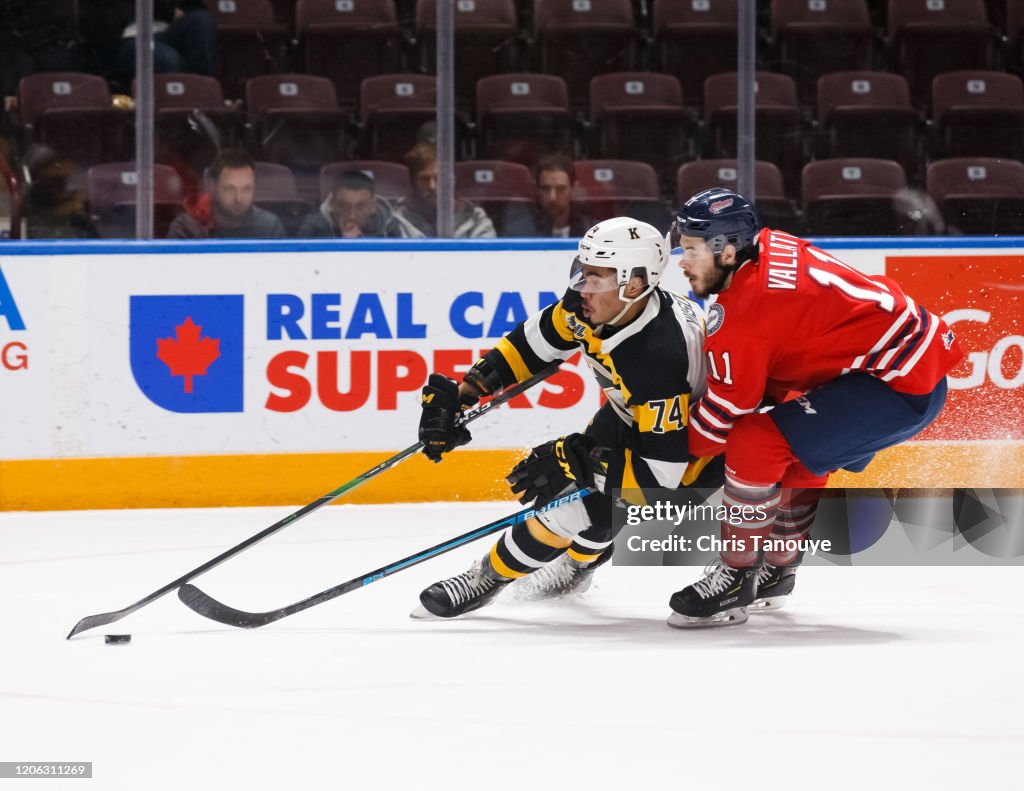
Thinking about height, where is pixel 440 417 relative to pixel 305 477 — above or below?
above

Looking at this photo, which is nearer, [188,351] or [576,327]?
[576,327]

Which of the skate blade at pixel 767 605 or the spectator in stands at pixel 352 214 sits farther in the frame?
the spectator in stands at pixel 352 214

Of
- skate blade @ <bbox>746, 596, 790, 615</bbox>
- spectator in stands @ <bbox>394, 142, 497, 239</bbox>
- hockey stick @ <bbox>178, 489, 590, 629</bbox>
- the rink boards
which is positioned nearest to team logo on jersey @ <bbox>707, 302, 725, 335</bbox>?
hockey stick @ <bbox>178, 489, 590, 629</bbox>

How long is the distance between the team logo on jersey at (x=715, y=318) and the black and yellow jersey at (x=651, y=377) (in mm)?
134

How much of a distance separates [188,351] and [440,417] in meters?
1.83

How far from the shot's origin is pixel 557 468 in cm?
359

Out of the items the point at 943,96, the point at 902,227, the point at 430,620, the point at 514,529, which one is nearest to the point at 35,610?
the point at 430,620

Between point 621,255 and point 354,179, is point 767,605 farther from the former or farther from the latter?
point 354,179

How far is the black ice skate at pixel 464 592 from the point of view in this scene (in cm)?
377

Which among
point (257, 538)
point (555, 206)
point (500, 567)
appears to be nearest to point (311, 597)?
point (257, 538)

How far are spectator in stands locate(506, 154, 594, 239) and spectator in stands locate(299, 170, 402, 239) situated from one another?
0.50 meters

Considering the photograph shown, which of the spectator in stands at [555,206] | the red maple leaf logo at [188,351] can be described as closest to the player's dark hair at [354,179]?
the spectator in stands at [555,206]

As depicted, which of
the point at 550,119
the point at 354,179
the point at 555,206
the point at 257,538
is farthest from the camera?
the point at 550,119

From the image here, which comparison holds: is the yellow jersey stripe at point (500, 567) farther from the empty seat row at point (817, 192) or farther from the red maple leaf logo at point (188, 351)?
the empty seat row at point (817, 192)
